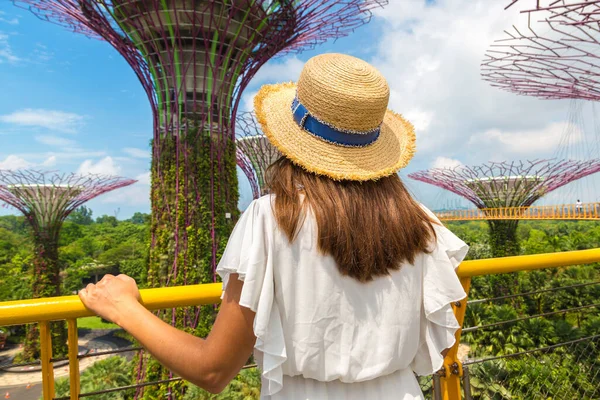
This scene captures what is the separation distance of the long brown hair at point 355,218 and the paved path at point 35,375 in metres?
8.63

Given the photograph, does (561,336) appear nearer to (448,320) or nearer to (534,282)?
(534,282)

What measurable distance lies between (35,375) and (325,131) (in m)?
17.7

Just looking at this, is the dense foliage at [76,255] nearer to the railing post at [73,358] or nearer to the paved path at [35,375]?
the paved path at [35,375]

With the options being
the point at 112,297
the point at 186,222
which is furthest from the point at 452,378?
the point at 186,222

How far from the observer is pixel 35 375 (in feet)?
47.9

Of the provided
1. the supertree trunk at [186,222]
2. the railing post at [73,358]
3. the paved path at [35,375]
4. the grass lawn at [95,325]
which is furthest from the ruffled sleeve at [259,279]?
the grass lawn at [95,325]

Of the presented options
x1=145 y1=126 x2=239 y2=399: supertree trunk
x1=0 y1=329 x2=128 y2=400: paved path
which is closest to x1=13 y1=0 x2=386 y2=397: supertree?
x1=145 y1=126 x2=239 y2=399: supertree trunk

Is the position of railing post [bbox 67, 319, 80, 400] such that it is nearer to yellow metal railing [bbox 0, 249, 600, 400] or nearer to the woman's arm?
yellow metal railing [bbox 0, 249, 600, 400]

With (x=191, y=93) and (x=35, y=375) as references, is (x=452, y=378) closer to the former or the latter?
(x=191, y=93)

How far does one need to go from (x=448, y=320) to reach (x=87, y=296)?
32.2 inches

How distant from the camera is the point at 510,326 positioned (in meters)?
11.6

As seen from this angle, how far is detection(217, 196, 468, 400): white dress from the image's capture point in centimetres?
77

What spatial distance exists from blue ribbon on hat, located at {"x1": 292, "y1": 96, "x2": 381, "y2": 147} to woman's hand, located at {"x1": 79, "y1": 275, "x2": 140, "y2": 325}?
20.0 inches

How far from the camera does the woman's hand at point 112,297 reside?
0.88m
